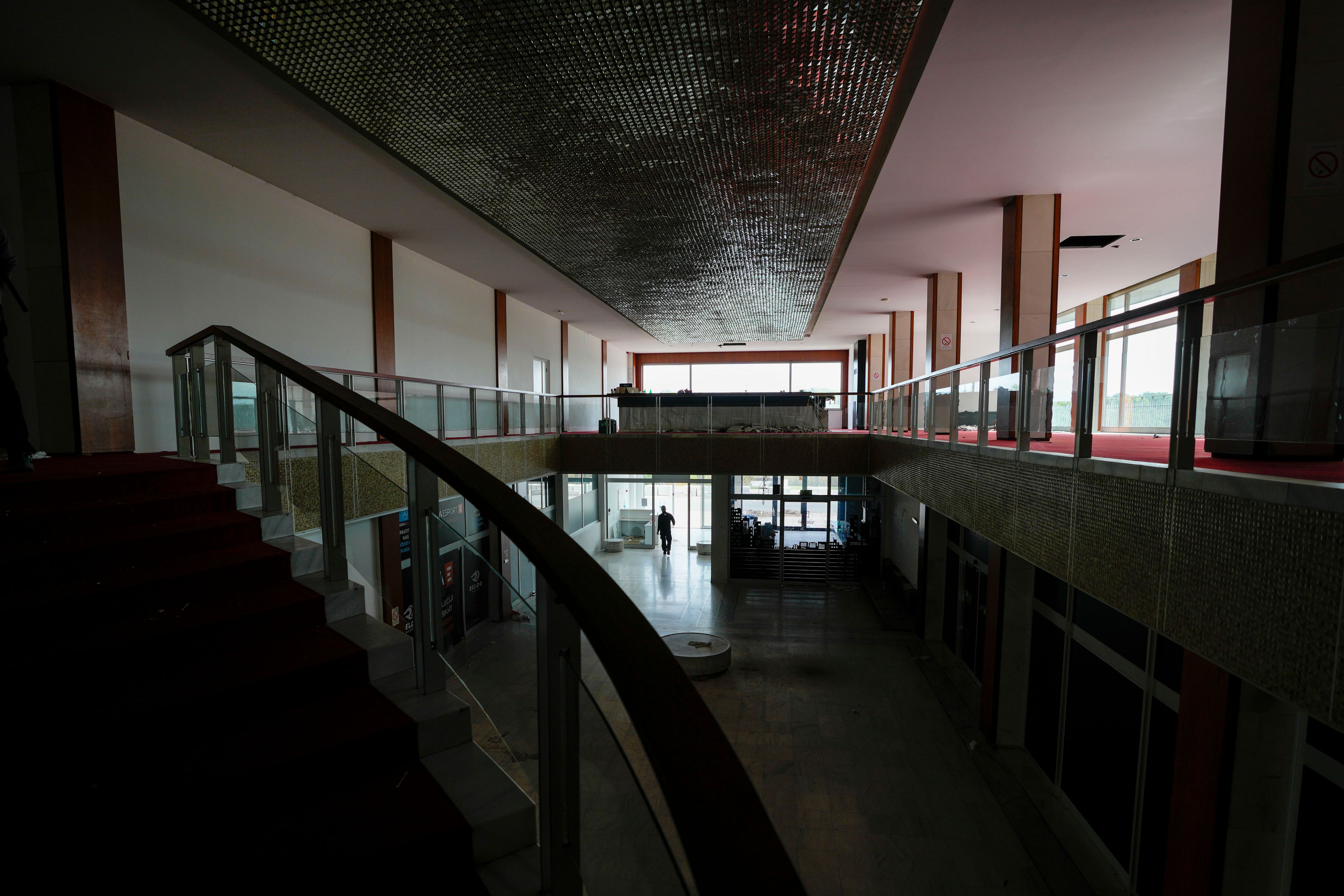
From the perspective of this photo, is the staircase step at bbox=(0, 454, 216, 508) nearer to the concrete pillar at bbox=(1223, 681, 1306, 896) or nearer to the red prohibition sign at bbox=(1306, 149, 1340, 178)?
the concrete pillar at bbox=(1223, 681, 1306, 896)

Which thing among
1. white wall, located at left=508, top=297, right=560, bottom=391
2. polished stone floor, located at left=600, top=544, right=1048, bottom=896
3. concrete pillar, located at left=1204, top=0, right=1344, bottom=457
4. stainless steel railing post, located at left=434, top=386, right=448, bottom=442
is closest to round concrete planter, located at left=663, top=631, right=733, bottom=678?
polished stone floor, located at left=600, top=544, right=1048, bottom=896

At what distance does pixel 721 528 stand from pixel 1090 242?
32.8 feet

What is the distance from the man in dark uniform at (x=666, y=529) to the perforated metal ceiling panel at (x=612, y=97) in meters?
11.2

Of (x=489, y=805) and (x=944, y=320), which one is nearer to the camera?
(x=489, y=805)

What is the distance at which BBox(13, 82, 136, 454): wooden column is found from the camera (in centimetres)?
579

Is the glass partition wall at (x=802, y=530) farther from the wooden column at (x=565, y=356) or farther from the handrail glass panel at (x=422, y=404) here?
the handrail glass panel at (x=422, y=404)

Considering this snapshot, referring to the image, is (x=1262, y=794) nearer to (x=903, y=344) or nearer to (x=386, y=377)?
(x=386, y=377)

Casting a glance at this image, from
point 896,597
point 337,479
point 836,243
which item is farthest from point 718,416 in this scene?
point 337,479

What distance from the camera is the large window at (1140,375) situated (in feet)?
9.82

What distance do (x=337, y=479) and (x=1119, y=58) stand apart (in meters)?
6.73

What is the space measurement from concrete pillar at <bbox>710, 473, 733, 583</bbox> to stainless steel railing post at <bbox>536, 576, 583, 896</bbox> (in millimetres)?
14578

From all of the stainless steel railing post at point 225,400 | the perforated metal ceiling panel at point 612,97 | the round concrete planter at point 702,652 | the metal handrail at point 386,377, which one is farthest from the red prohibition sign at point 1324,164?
the round concrete planter at point 702,652

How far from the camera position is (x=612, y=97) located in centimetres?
563

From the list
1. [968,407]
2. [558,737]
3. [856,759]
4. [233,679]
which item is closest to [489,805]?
[558,737]
